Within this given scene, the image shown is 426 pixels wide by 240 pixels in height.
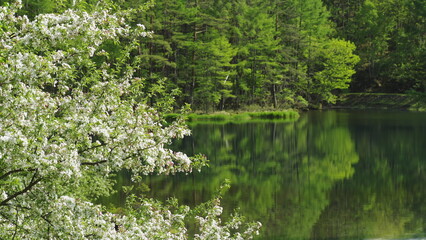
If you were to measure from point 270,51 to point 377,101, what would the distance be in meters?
21.3

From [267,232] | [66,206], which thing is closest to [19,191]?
[66,206]

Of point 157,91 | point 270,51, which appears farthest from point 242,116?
point 157,91

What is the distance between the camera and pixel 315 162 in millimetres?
30672

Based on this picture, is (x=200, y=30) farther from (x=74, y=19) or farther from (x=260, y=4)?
(x=74, y=19)

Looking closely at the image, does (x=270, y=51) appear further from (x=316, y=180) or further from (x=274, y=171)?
(x=316, y=180)

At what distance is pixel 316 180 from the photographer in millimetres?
25484

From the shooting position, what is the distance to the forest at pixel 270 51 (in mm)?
61500

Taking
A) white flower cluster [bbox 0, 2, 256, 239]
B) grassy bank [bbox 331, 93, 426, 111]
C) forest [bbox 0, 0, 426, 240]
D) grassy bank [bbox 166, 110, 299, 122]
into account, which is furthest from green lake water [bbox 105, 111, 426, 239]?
grassy bank [bbox 331, 93, 426, 111]

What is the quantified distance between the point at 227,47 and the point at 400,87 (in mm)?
31961

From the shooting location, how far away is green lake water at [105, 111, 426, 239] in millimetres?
17609

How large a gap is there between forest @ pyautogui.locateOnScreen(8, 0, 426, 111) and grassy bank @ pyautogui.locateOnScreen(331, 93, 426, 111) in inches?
91.1

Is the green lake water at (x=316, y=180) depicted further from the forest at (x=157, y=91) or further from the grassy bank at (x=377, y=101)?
the grassy bank at (x=377, y=101)

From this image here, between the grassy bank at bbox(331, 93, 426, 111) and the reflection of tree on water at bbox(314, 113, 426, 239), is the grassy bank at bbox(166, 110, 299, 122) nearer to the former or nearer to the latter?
the grassy bank at bbox(331, 93, 426, 111)

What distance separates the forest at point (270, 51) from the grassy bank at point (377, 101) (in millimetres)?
2313
